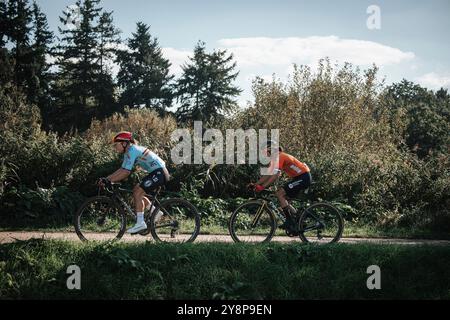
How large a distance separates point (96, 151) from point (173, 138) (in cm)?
237

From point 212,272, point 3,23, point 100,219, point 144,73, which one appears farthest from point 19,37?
point 212,272

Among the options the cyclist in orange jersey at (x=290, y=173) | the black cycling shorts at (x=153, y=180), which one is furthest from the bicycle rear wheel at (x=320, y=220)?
the black cycling shorts at (x=153, y=180)

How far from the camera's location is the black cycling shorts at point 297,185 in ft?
28.5

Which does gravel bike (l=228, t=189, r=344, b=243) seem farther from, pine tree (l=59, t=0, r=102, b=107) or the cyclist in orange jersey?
pine tree (l=59, t=0, r=102, b=107)

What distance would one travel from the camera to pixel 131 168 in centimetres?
797

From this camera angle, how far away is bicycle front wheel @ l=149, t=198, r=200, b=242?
827 cm

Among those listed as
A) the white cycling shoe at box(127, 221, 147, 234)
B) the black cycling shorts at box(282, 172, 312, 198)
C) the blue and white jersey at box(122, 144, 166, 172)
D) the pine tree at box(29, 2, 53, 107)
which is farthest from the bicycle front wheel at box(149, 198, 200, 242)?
the pine tree at box(29, 2, 53, 107)

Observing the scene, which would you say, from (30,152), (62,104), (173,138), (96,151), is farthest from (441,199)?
(62,104)

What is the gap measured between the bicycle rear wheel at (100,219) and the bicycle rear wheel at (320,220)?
11.9ft

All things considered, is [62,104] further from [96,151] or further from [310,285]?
[310,285]

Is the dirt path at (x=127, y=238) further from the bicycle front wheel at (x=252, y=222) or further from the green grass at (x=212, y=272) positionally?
the green grass at (x=212, y=272)

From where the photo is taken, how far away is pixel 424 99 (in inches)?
2712

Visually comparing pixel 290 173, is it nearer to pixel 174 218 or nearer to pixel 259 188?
pixel 259 188

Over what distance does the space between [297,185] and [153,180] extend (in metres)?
2.92
